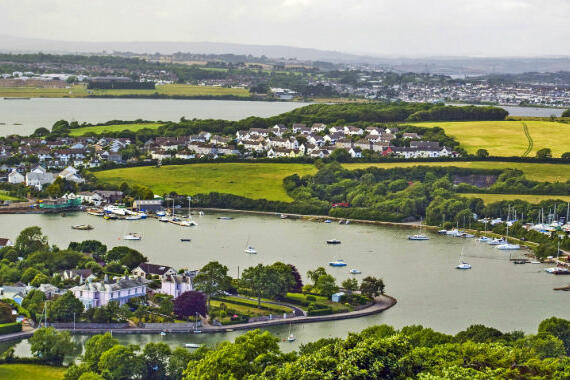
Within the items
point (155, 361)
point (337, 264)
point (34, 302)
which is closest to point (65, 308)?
point (34, 302)

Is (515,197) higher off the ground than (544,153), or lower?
lower

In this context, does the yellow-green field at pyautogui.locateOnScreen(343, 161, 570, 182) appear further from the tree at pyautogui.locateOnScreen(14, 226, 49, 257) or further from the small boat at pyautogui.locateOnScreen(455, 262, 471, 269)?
the tree at pyautogui.locateOnScreen(14, 226, 49, 257)

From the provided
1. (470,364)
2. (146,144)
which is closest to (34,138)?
(146,144)

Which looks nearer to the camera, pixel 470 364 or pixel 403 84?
pixel 470 364

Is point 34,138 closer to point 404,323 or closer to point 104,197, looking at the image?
point 104,197

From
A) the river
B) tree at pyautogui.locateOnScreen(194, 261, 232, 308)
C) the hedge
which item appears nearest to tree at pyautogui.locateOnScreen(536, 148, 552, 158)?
tree at pyautogui.locateOnScreen(194, 261, 232, 308)

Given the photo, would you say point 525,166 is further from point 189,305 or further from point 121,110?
point 121,110
